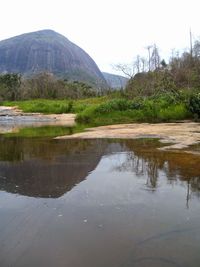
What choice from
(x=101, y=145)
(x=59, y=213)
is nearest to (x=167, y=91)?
(x=101, y=145)

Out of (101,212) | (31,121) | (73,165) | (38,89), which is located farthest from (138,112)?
(38,89)

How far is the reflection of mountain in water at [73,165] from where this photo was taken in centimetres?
781

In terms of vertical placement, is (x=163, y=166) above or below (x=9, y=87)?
below

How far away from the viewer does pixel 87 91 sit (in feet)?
298

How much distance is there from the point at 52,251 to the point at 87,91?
87115 mm

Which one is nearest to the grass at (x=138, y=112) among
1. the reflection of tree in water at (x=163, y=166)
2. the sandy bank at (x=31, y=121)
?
the sandy bank at (x=31, y=121)

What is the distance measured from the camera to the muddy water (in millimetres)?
4418

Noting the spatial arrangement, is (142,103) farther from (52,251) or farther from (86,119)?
(52,251)

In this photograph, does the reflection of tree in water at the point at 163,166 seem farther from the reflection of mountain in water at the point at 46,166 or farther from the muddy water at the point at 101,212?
the reflection of mountain in water at the point at 46,166

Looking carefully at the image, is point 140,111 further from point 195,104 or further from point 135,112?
point 195,104

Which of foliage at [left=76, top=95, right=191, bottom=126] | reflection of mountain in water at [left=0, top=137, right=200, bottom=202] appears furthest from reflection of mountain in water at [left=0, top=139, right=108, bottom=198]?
foliage at [left=76, top=95, right=191, bottom=126]

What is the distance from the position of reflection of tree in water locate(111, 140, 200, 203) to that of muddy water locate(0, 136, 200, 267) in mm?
20

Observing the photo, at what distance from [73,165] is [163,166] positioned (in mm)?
2293

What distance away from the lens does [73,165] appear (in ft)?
33.3
